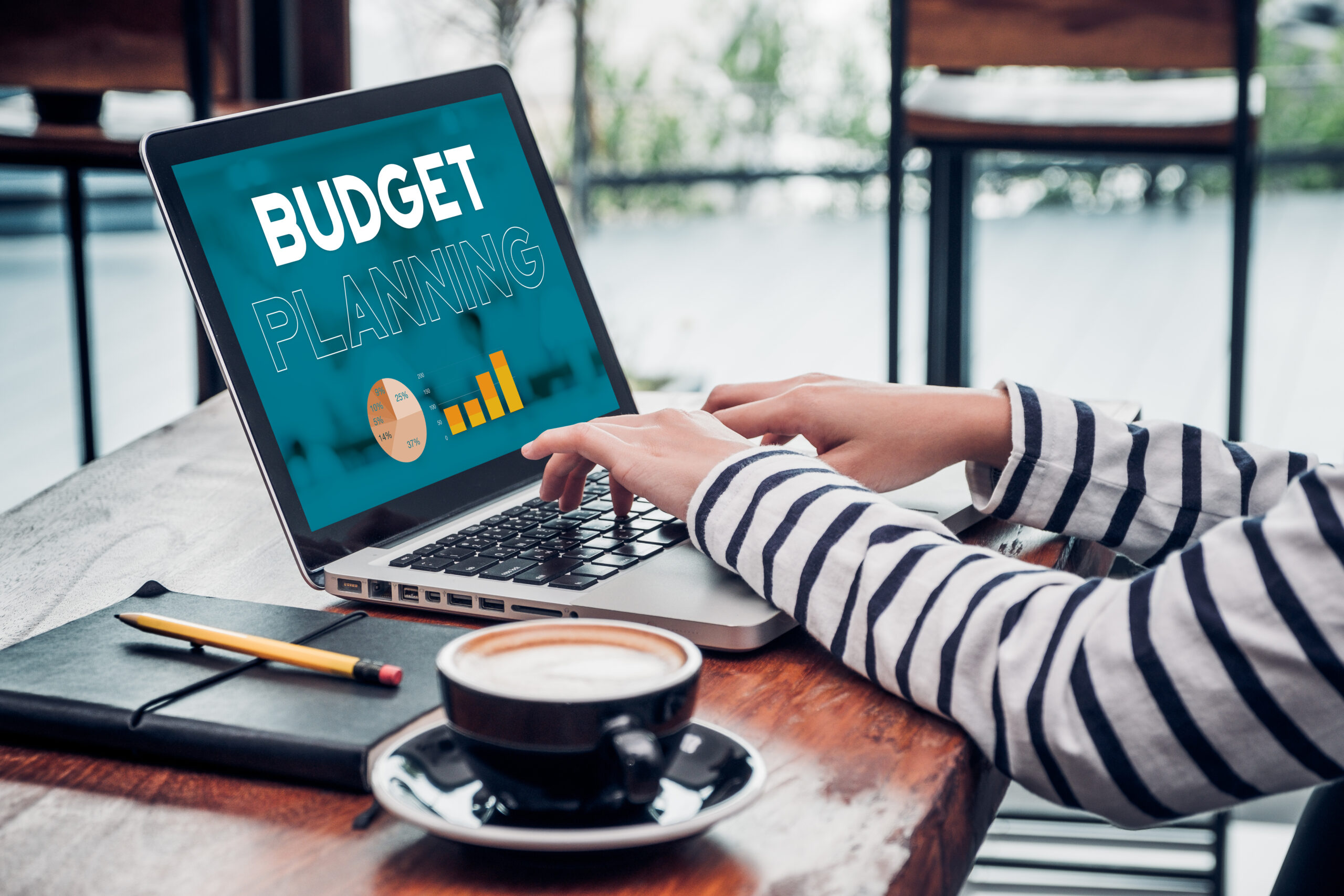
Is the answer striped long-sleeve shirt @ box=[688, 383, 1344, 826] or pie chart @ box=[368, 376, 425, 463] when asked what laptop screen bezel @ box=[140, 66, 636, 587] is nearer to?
pie chart @ box=[368, 376, 425, 463]

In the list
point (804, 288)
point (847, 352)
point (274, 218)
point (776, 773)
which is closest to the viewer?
point (776, 773)

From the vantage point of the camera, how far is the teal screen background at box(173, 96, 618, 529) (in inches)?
26.9

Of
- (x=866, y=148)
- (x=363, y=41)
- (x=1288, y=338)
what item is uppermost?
(x=363, y=41)

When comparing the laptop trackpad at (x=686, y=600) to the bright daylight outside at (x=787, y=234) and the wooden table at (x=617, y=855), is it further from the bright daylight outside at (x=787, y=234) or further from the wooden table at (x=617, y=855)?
the bright daylight outside at (x=787, y=234)

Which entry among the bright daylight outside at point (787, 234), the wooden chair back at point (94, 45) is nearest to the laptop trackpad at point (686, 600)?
the wooden chair back at point (94, 45)

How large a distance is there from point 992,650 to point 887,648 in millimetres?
44

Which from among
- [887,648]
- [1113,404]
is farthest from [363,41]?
[887,648]

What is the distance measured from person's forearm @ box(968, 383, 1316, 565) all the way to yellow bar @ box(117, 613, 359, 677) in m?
0.39

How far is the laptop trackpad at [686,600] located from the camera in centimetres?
59

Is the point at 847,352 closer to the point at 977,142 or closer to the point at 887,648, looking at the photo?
the point at 977,142

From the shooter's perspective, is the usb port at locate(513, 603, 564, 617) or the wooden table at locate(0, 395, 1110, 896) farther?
the usb port at locate(513, 603, 564, 617)

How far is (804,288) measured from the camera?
4.27 metres

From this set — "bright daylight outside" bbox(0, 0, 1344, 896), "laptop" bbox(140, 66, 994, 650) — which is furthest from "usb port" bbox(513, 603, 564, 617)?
"bright daylight outside" bbox(0, 0, 1344, 896)

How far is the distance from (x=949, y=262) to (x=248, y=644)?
5.46ft
